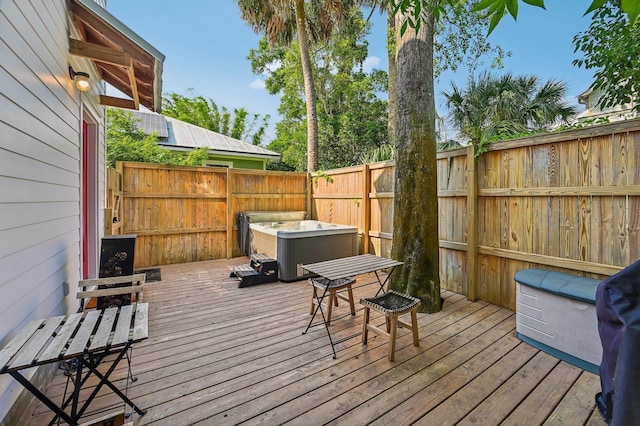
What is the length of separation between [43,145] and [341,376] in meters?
2.73

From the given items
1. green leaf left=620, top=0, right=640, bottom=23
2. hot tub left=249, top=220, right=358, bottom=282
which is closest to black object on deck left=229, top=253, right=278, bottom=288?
hot tub left=249, top=220, right=358, bottom=282

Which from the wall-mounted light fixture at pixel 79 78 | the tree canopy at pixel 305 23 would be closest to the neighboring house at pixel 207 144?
the tree canopy at pixel 305 23

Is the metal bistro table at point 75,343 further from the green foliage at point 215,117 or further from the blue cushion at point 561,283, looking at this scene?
the green foliage at point 215,117

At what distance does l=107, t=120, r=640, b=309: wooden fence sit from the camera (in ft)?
8.44

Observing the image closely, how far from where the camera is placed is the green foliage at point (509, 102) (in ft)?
20.9

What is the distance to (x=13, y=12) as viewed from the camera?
1606mm

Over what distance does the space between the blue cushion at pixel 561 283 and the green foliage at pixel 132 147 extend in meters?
6.72

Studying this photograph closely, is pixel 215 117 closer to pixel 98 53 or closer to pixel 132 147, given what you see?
pixel 132 147

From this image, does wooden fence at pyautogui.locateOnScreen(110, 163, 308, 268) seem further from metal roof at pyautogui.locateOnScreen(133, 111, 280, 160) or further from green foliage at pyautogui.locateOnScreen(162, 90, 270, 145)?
green foliage at pyautogui.locateOnScreen(162, 90, 270, 145)

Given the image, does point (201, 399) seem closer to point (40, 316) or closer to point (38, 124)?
point (40, 316)

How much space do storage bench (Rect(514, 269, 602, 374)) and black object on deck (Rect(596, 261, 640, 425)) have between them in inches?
59.0

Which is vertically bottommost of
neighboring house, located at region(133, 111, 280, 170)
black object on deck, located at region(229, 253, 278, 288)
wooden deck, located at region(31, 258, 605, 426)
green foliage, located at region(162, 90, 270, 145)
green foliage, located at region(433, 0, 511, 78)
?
wooden deck, located at region(31, 258, 605, 426)

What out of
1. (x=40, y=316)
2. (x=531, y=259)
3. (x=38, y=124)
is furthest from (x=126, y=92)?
(x=531, y=259)

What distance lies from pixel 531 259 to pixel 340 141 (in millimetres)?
8245
